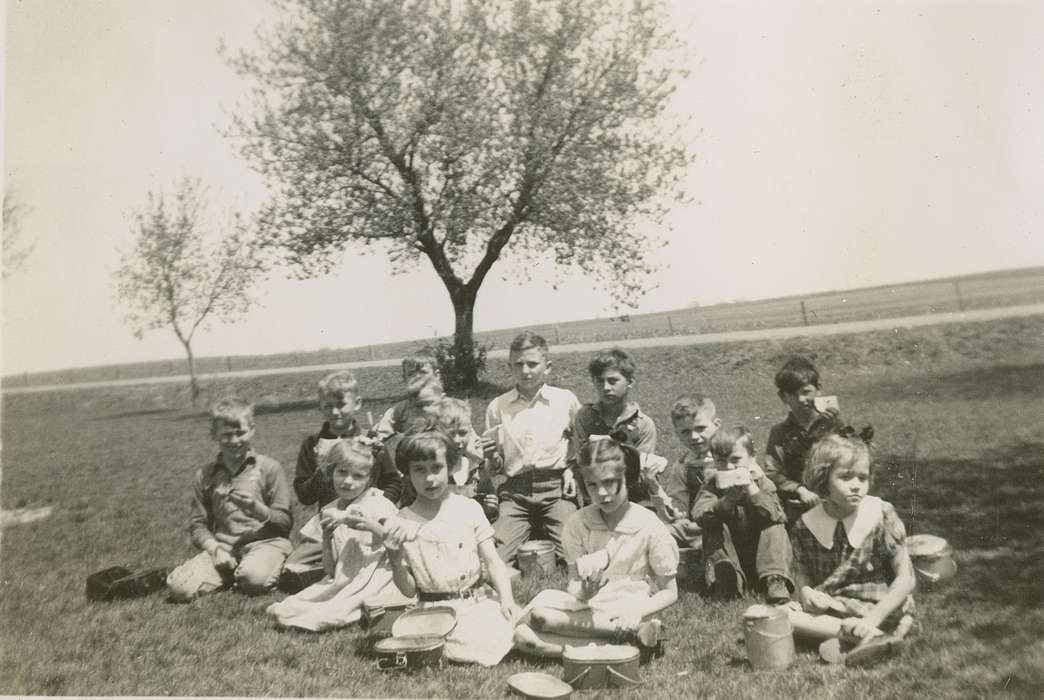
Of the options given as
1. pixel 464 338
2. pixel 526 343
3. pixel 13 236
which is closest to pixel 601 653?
pixel 526 343

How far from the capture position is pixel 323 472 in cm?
538

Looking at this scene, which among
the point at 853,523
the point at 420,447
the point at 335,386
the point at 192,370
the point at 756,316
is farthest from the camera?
the point at 192,370

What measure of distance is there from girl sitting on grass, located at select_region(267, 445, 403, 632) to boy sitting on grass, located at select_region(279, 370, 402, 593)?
0.97 feet

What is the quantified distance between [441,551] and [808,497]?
6.95ft

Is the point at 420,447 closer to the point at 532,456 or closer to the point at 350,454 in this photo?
the point at 350,454

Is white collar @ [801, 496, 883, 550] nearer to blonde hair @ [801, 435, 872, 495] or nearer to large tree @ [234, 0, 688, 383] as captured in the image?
blonde hair @ [801, 435, 872, 495]

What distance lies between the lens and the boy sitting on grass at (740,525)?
→ 4406 millimetres

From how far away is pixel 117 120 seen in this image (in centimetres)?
700

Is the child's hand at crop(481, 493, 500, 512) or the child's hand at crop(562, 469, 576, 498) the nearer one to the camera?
the child's hand at crop(481, 493, 500, 512)

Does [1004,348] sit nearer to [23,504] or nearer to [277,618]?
[277,618]

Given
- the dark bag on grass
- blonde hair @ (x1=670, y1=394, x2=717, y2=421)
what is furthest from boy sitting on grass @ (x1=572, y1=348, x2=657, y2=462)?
the dark bag on grass

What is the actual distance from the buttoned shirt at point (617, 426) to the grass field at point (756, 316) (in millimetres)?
3948

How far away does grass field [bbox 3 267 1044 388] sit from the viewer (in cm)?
923

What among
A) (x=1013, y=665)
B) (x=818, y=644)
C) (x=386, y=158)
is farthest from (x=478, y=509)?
(x=386, y=158)
